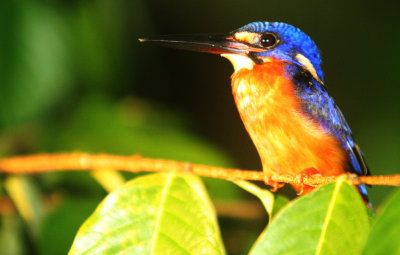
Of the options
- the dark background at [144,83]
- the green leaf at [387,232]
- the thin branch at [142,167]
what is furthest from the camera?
the dark background at [144,83]

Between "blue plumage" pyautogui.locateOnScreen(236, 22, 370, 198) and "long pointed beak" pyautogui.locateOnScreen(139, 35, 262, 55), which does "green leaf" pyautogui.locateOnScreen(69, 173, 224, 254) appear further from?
"blue plumage" pyautogui.locateOnScreen(236, 22, 370, 198)

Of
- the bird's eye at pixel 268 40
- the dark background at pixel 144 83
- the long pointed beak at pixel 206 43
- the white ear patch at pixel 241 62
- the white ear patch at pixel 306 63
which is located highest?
the long pointed beak at pixel 206 43

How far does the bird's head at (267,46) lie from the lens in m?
1.26

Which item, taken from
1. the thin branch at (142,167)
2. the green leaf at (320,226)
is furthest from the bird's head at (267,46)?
the green leaf at (320,226)

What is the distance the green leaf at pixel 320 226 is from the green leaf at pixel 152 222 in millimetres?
154

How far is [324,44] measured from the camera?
3389 millimetres

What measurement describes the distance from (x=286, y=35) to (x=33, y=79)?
4.49 feet

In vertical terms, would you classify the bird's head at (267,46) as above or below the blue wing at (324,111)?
above

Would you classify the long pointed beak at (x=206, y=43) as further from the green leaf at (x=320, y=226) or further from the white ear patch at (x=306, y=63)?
the green leaf at (x=320, y=226)

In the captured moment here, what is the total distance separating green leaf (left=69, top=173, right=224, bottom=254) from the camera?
99 cm

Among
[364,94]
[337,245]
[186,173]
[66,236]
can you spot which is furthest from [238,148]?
[337,245]

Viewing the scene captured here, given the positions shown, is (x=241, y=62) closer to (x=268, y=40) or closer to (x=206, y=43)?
(x=268, y=40)

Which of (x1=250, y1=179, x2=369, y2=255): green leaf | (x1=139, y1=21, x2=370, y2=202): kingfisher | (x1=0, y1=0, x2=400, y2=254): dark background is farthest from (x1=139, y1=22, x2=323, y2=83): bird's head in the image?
(x1=0, y1=0, x2=400, y2=254): dark background

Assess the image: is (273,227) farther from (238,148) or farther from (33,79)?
(238,148)
